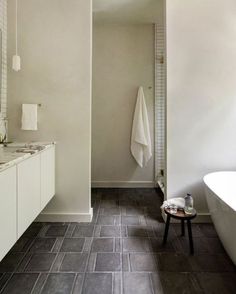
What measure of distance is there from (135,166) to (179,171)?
1.45m

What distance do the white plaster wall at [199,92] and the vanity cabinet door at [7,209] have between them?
1790mm

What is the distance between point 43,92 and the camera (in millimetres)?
2789

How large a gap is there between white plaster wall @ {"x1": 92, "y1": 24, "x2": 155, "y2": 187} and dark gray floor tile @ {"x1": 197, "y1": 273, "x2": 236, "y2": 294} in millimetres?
2421

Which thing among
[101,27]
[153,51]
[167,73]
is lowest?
[167,73]

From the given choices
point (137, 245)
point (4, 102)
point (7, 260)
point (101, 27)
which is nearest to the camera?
point (7, 260)

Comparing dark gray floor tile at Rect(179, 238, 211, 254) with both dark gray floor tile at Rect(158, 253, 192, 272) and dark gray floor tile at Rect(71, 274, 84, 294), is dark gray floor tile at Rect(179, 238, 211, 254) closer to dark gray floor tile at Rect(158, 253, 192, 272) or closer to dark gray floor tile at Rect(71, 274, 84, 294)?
dark gray floor tile at Rect(158, 253, 192, 272)

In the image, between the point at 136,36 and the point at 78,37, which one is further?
the point at 136,36

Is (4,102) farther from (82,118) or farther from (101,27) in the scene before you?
(101,27)

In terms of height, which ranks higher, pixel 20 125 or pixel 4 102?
pixel 4 102

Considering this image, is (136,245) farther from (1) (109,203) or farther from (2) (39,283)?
(1) (109,203)

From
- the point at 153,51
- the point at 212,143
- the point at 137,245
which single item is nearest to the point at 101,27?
the point at 153,51

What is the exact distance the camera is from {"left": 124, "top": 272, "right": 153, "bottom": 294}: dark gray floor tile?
5.58 ft

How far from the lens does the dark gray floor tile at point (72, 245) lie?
2261 mm

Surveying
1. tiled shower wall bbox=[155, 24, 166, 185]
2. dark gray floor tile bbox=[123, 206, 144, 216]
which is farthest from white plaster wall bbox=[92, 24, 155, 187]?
dark gray floor tile bbox=[123, 206, 144, 216]
